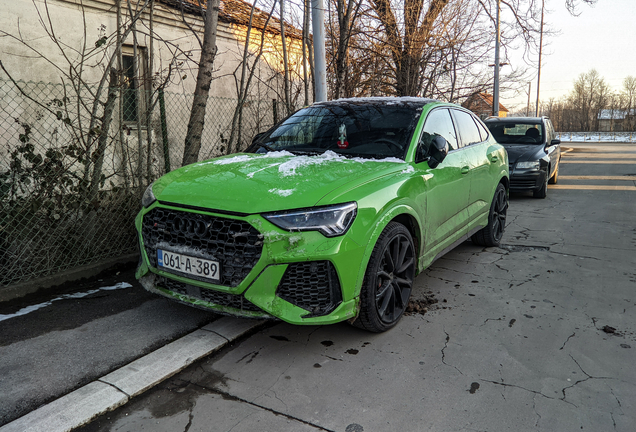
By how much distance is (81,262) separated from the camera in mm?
4559

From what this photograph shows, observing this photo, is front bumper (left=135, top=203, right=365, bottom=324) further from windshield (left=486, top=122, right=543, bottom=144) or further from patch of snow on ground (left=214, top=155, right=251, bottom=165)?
windshield (left=486, top=122, right=543, bottom=144)

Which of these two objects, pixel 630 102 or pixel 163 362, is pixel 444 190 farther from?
pixel 630 102

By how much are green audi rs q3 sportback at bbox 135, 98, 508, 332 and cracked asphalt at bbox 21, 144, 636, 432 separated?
370 mm

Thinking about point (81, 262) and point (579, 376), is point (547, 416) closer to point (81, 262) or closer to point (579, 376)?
point (579, 376)

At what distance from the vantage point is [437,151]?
3.82 meters

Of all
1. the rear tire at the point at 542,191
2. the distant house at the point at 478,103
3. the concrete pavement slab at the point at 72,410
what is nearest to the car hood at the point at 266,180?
the concrete pavement slab at the point at 72,410

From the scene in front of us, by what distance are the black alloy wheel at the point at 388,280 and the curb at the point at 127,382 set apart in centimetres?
94

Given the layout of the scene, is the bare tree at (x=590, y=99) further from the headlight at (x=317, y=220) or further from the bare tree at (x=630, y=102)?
the headlight at (x=317, y=220)

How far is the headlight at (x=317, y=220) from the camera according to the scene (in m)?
2.80

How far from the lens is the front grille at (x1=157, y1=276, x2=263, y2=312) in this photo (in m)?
2.90

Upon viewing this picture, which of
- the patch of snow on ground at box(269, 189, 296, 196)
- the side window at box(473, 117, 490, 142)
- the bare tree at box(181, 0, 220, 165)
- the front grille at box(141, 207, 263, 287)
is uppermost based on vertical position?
the bare tree at box(181, 0, 220, 165)

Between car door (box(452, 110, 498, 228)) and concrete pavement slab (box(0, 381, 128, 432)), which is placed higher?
car door (box(452, 110, 498, 228))

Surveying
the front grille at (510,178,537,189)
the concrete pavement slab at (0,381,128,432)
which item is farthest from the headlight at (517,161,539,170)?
the concrete pavement slab at (0,381,128,432)

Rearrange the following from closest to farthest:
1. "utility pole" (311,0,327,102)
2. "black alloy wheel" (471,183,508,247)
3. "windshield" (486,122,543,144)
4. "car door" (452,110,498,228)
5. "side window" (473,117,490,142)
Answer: "car door" (452,110,498,228), "side window" (473,117,490,142), "black alloy wheel" (471,183,508,247), "utility pole" (311,0,327,102), "windshield" (486,122,543,144)
